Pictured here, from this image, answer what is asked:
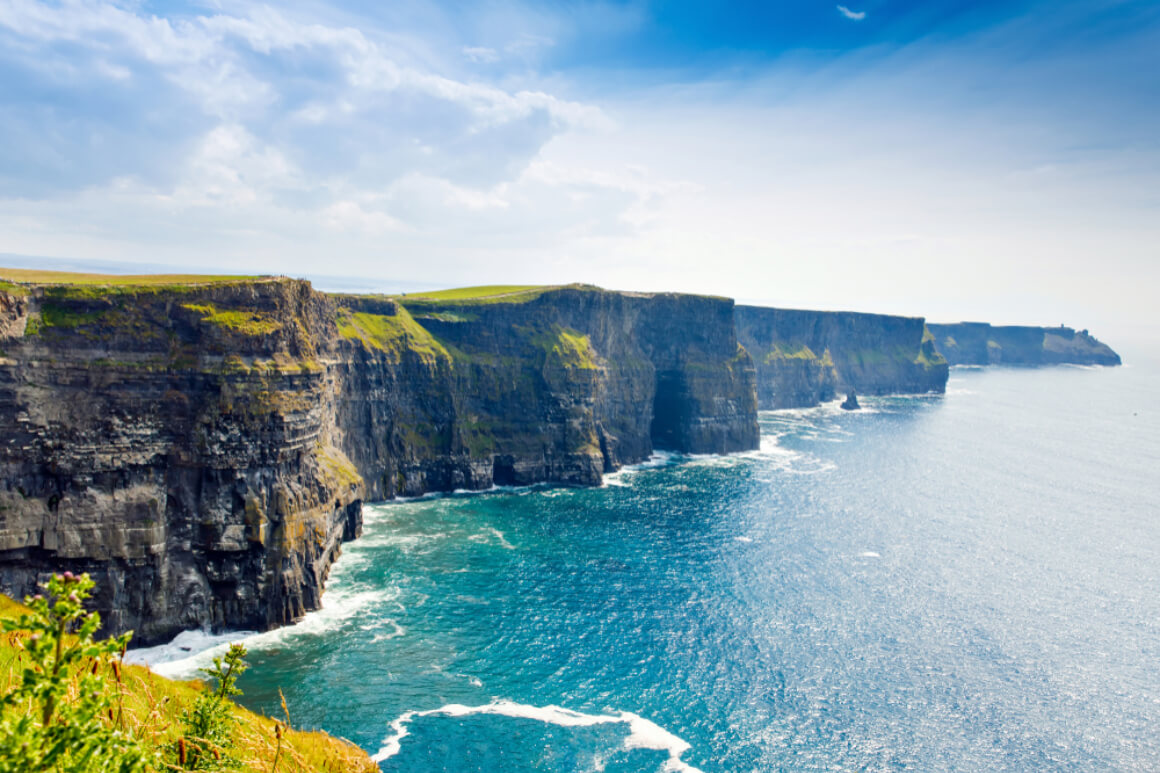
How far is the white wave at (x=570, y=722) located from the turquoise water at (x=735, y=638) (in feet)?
0.76

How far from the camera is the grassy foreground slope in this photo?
780 inches

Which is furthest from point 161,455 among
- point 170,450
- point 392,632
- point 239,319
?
point 392,632

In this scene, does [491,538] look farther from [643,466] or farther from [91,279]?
[643,466]

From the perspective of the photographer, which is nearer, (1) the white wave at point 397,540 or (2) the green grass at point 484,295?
(1) the white wave at point 397,540

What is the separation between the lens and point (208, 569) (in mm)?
70125

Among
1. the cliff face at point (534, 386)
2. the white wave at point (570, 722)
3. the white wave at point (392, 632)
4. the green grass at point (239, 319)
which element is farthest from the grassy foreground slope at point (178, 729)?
the cliff face at point (534, 386)

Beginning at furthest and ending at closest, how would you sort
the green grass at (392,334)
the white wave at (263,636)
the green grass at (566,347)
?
the green grass at (566,347)
the green grass at (392,334)
the white wave at (263,636)

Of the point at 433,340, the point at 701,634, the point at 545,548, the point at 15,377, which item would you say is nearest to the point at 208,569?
the point at 15,377

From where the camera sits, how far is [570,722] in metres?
58.5

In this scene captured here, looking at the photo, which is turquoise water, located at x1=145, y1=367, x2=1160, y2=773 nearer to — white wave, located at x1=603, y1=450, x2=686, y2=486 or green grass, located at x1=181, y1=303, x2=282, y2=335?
white wave, located at x1=603, y1=450, x2=686, y2=486

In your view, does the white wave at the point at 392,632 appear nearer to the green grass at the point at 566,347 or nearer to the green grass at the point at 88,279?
the green grass at the point at 88,279

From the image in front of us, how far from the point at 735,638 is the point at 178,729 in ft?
213

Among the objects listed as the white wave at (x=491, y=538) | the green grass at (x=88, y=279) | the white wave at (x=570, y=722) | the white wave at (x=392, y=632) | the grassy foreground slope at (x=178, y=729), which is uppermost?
the green grass at (x=88, y=279)

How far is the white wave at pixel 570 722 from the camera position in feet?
178
